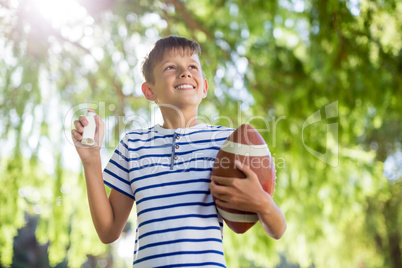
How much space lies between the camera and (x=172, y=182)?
142 centimetres

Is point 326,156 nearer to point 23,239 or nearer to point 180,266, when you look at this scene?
point 180,266

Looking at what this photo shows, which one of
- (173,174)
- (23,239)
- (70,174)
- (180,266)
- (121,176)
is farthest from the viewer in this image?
(23,239)

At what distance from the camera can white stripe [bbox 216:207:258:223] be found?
1.35m

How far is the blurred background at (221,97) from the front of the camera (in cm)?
392

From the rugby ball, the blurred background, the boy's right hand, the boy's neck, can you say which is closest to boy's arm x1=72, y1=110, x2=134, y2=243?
the boy's right hand

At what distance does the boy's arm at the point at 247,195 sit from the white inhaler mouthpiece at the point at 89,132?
0.41 meters

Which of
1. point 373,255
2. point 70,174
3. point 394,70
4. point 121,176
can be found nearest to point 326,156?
point 394,70

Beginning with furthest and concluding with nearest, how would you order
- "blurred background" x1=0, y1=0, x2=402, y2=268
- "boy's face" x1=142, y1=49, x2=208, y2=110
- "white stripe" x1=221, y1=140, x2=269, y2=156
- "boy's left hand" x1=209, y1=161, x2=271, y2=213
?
"blurred background" x1=0, y1=0, x2=402, y2=268 → "boy's face" x1=142, y1=49, x2=208, y2=110 → "white stripe" x1=221, y1=140, x2=269, y2=156 → "boy's left hand" x1=209, y1=161, x2=271, y2=213

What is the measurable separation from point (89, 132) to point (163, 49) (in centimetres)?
41

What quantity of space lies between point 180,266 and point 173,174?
11.2 inches

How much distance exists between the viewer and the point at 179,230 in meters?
1.33

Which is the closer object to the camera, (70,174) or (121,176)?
(121,176)

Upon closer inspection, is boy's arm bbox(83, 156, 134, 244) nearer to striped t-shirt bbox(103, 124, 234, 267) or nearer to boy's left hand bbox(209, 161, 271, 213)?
striped t-shirt bbox(103, 124, 234, 267)

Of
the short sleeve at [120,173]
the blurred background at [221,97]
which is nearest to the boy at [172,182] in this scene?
the short sleeve at [120,173]
